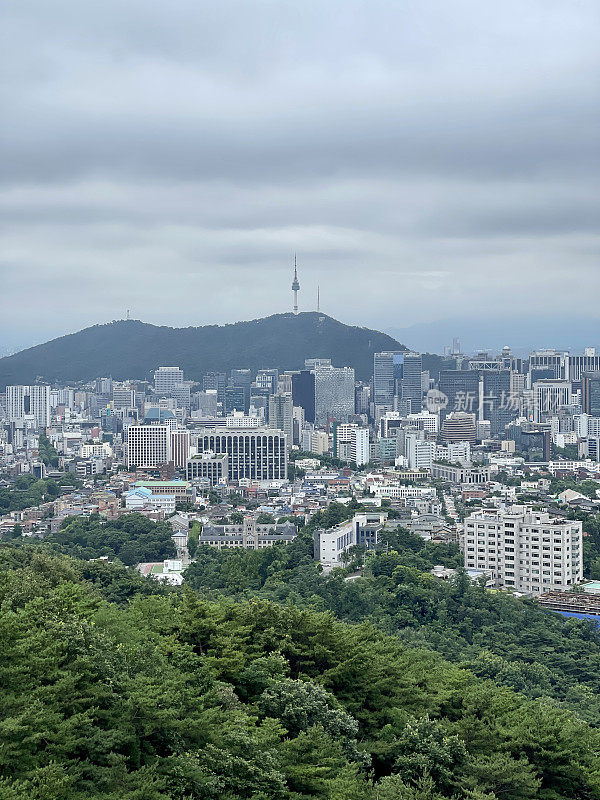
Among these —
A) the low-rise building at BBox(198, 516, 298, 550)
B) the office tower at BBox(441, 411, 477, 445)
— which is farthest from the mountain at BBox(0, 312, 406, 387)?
the low-rise building at BBox(198, 516, 298, 550)

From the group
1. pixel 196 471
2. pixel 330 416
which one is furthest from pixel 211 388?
pixel 196 471

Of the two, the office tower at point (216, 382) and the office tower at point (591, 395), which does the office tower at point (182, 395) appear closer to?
the office tower at point (216, 382)

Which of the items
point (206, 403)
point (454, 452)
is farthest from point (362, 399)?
point (454, 452)

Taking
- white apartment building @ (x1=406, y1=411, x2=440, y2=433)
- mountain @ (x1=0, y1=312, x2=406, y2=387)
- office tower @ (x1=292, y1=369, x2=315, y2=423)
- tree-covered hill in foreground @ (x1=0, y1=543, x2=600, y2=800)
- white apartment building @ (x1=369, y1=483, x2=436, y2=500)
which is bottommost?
white apartment building @ (x1=369, y1=483, x2=436, y2=500)

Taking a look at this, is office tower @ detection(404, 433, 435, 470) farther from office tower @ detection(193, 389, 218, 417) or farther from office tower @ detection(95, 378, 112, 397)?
office tower @ detection(95, 378, 112, 397)

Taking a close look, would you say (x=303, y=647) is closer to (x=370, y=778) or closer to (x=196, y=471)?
(x=370, y=778)
